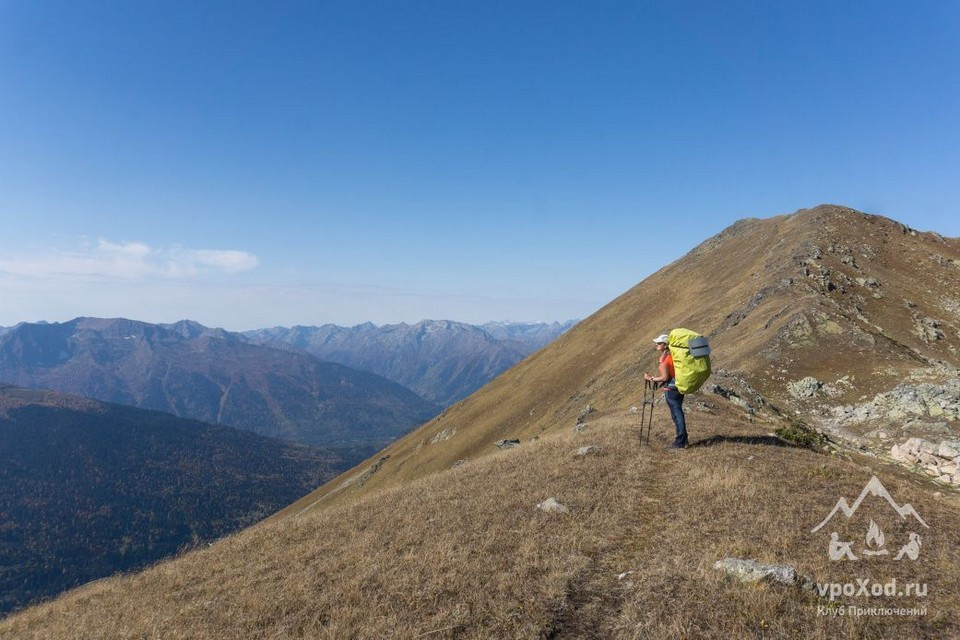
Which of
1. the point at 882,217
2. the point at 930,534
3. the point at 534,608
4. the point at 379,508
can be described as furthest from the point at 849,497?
the point at 882,217

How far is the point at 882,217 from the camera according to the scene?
9144 cm

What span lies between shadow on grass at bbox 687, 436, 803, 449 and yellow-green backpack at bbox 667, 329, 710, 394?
326cm

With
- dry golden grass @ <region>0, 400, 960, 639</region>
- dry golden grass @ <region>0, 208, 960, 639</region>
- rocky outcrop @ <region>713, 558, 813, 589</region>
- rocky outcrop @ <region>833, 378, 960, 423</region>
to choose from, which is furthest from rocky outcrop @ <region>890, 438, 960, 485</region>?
rocky outcrop @ <region>713, 558, 813, 589</region>

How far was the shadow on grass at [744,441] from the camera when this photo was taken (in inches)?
765

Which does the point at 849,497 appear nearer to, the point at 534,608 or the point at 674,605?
the point at 674,605

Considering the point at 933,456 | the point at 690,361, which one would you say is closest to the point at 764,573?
the point at 690,361

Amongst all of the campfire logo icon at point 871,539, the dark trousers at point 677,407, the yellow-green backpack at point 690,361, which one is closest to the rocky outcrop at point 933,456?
the campfire logo icon at point 871,539

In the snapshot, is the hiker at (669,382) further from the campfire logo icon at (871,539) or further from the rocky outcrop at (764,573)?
the rocky outcrop at (764,573)

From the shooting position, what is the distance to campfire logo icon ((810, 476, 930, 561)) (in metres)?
10.2

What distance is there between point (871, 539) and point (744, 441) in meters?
9.05

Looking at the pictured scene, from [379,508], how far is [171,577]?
6409mm

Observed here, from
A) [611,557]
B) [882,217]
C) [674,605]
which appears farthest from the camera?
[882,217]

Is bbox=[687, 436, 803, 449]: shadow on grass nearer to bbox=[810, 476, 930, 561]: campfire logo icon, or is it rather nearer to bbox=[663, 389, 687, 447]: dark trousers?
bbox=[663, 389, 687, 447]: dark trousers

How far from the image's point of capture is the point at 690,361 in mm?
17344
